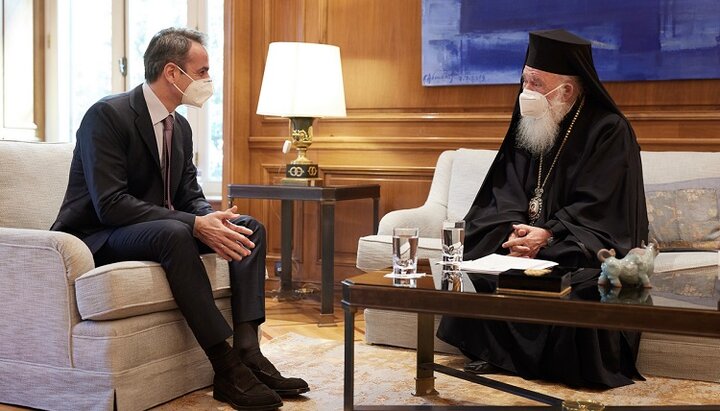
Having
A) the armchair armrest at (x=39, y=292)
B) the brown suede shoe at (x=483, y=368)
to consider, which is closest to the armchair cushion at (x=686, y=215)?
the brown suede shoe at (x=483, y=368)

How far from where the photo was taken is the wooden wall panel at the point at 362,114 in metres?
5.04

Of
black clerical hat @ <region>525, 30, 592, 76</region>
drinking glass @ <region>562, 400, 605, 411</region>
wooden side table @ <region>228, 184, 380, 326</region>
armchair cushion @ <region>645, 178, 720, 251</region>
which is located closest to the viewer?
drinking glass @ <region>562, 400, 605, 411</region>

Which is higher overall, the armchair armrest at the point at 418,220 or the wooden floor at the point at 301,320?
the armchair armrest at the point at 418,220

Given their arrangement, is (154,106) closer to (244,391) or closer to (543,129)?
(244,391)

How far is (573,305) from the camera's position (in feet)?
7.75

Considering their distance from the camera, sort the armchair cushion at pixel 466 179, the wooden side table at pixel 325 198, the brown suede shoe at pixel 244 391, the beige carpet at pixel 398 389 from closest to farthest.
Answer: the brown suede shoe at pixel 244 391, the beige carpet at pixel 398 389, the armchair cushion at pixel 466 179, the wooden side table at pixel 325 198

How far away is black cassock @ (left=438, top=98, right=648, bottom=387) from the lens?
336 centimetres

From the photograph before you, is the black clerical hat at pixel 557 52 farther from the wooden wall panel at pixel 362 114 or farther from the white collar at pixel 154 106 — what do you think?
the white collar at pixel 154 106

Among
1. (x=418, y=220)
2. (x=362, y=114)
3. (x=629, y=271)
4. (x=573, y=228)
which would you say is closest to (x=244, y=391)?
(x=629, y=271)

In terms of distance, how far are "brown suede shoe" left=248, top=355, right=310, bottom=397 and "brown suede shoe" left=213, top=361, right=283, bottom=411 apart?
101 mm

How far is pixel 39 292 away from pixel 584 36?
3.00 meters

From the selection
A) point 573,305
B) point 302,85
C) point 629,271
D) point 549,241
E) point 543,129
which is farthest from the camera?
point 302,85

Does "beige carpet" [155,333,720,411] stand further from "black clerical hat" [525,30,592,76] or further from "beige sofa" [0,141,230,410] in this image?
"black clerical hat" [525,30,592,76]

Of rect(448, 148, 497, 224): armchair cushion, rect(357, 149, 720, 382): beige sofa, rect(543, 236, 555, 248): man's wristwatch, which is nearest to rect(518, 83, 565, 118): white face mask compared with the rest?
rect(543, 236, 555, 248): man's wristwatch
